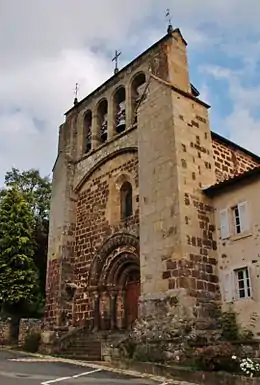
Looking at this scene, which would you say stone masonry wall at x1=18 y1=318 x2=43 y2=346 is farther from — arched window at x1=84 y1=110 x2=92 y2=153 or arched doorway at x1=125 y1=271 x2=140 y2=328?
arched window at x1=84 y1=110 x2=92 y2=153

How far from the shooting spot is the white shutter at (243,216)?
13016mm

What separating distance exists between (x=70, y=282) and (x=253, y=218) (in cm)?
939

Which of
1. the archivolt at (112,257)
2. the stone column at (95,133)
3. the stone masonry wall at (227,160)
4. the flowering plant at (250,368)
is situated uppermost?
the stone column at (95,133)

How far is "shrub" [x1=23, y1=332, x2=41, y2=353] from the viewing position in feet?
57.1

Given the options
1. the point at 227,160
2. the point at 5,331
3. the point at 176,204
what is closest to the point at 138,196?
the point at 176,204

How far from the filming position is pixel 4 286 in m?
21.5

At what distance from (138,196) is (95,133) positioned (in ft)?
17.5

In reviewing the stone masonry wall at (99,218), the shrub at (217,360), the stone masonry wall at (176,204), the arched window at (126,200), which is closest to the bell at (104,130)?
the stone masonry wall at (99,218)

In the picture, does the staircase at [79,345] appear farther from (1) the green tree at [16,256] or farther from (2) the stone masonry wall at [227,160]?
(2) the stone masonry wall at [227,160]

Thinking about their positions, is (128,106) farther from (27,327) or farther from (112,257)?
(27,327)

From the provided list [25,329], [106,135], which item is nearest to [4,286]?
[25,329]

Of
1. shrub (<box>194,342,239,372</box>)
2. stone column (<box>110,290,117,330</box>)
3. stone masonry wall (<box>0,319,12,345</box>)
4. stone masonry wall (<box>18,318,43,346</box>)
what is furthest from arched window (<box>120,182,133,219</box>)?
shrub (<box>194,342,239,372</box>)

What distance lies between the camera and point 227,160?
17.0m

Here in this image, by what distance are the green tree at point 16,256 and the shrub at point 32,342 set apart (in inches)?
149
